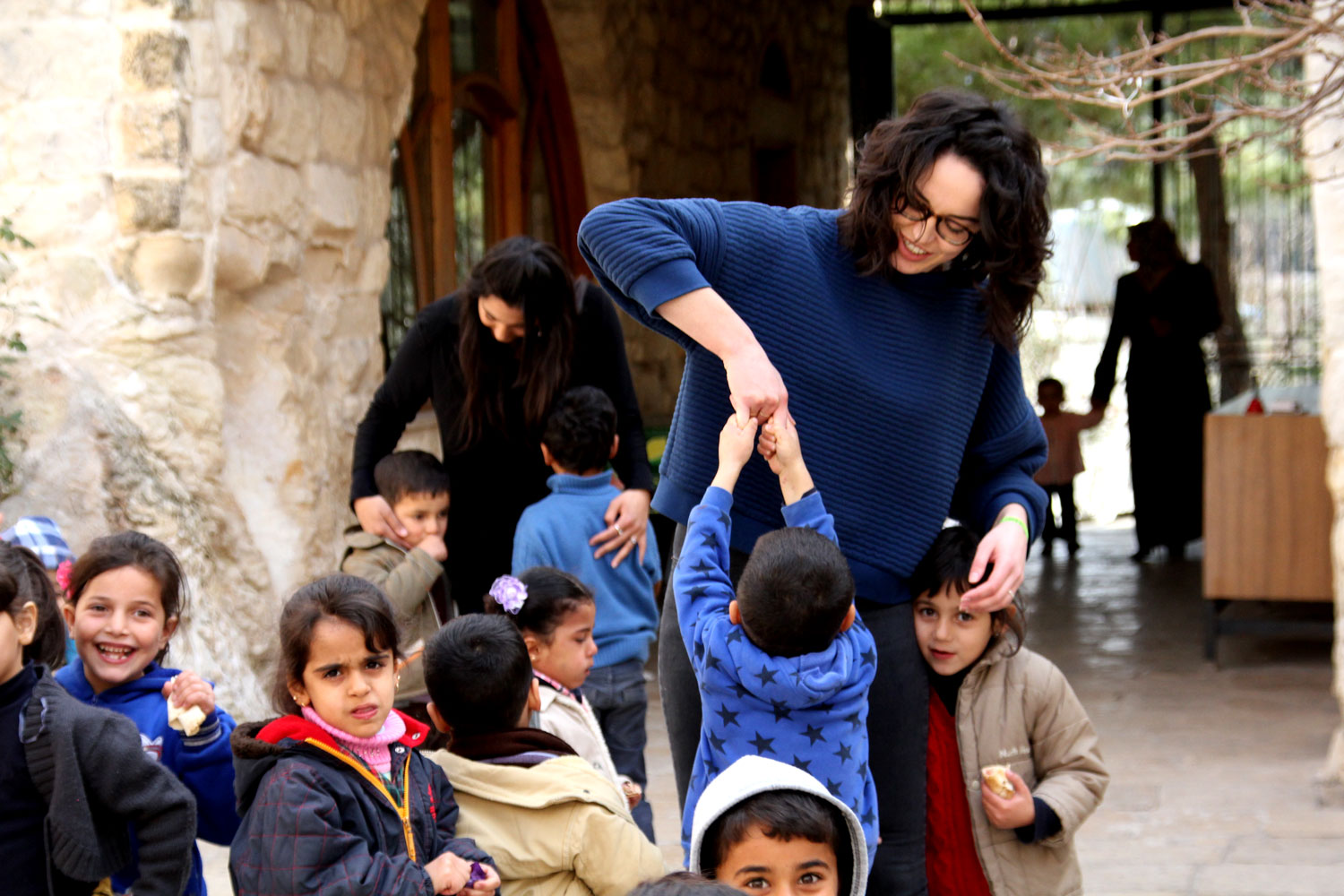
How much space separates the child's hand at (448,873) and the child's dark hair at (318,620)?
286mm

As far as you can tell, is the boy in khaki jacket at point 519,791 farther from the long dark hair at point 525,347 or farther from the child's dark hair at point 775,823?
the long dark hair at point 525,347

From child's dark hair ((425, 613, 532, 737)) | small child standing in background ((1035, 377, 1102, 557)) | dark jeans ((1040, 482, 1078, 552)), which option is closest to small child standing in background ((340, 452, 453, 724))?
child's dark hair ((425, 613, 532, 737))

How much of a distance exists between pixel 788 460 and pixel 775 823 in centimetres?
44

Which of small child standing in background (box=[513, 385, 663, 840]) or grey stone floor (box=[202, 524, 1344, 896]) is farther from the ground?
small child standing in background (box=[513, 385, 663, 840])

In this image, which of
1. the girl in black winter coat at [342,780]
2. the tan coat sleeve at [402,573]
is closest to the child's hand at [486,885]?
the girl in black winter coat at [342,780]

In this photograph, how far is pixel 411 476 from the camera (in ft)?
10.4

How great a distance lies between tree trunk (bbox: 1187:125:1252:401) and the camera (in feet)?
31.1

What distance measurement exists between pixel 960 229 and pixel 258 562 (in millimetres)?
2432

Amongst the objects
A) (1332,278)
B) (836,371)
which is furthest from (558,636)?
(1332,278)

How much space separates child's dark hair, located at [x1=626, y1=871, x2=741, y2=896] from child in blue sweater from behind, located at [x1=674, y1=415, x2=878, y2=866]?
0.50 m

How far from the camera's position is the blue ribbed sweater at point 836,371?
6.36ft

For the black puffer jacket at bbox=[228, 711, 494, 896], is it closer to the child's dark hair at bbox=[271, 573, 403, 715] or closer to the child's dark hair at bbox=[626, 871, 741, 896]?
the child's dark hair at bbox=[271, 573, 403, 715]

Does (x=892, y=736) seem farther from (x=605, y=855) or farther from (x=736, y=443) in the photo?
(x=736, y=443)

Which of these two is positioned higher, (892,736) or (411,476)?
(411,476)
